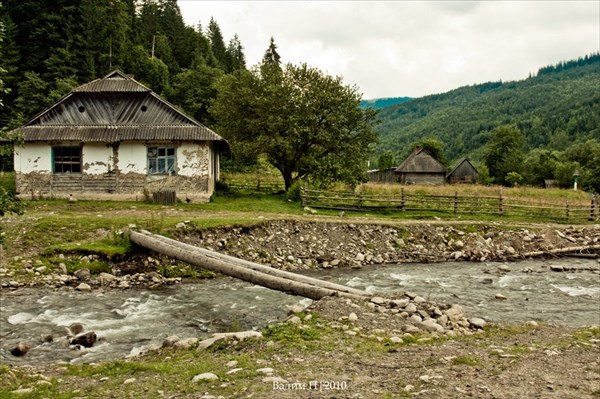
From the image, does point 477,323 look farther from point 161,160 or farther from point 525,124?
point 525,124

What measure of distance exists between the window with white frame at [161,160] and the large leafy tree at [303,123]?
17.2 ft

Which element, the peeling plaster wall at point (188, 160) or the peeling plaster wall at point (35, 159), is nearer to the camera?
the peeling plaster wall at point (35, 159)

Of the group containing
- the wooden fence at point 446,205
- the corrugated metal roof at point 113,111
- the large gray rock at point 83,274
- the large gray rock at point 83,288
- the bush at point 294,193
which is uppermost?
the corrugated metal roof at point 113,111

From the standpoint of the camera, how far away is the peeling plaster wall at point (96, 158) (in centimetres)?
2731

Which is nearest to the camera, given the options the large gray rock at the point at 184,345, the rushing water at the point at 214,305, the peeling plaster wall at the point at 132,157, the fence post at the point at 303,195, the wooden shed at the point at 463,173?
the large gray rock at the point at 184,345

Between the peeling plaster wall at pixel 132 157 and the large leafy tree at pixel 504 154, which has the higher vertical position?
the large leafy tree at pixel 504 154

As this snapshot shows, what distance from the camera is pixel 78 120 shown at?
1084 inches

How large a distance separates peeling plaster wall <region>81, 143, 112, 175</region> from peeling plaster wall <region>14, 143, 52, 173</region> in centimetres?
192

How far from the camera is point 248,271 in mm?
13609

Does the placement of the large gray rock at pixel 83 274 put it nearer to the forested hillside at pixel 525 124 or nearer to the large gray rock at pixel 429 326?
the large gray rock at pixel 429 326

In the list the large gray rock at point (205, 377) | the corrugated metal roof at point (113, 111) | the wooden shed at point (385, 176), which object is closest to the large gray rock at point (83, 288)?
the large gray rock at point (205, 377)

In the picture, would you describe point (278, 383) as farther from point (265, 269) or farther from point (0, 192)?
point (265, 269)

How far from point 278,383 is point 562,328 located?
7.64 meters

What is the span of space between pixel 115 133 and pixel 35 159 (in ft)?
15.9
